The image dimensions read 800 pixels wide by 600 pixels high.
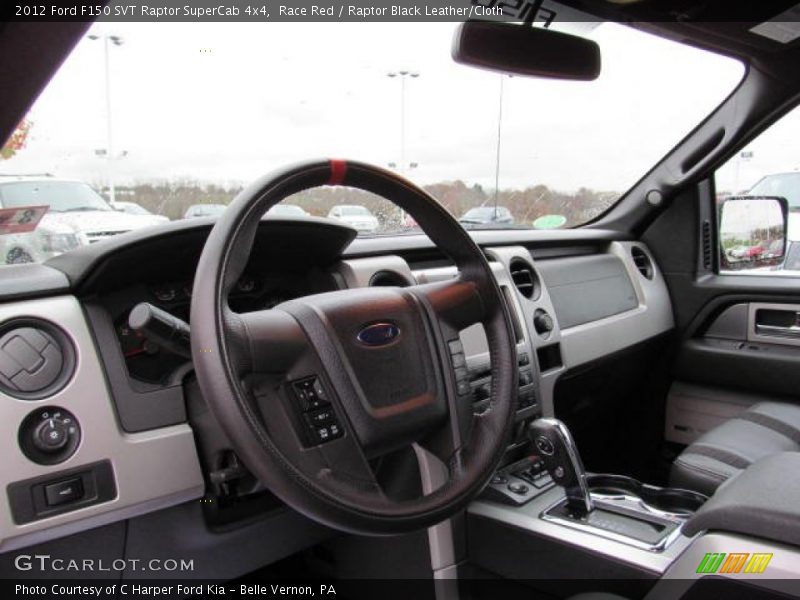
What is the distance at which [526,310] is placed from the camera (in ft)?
7.31

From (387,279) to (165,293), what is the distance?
586 mm

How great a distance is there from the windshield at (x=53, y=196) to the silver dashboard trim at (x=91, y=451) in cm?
30

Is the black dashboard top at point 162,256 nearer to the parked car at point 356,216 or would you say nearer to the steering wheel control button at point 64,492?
the parked car at point 356,216

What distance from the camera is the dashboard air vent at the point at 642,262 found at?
10.5 feet

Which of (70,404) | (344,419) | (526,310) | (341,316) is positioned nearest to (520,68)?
(526,310)

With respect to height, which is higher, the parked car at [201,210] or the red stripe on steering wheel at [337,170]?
the red stripe on steering wheel at [337,170]

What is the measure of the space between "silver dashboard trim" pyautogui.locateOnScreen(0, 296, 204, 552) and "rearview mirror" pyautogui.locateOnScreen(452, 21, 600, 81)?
1.11 metres

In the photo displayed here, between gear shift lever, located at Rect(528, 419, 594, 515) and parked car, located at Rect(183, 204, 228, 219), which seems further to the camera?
gear shift lever, located at Rect(528, 419, 594, 515)

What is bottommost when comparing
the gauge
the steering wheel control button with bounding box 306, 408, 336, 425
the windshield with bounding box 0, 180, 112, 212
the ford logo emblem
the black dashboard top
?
the steering wheel control button with bounding box 306, 408, 336, 425

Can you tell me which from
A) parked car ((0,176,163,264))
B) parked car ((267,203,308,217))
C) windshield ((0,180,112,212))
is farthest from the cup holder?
windshield ((0,180,112,212))

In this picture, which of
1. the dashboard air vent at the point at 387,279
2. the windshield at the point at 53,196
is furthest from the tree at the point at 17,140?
the dashboard air vent at the point at 387,279

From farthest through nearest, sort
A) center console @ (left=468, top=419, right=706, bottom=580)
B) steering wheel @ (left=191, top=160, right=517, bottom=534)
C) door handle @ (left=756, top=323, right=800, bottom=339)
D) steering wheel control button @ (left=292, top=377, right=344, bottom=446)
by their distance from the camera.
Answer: door handle @ (left=756, top=323, right=800, bottom=339)
center console @ (left=468, top=419, right=706, bottom=580)
steering wheel control button @ (left=292, top=377, right=344, bottom=446)
steering wheel @ (left=191, top=160, right=517, bottom=534)

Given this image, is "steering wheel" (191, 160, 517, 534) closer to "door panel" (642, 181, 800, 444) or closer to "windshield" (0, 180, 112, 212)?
"windshield" (0, 180, 112, 212)

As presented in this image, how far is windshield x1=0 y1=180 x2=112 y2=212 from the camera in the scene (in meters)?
1.47
